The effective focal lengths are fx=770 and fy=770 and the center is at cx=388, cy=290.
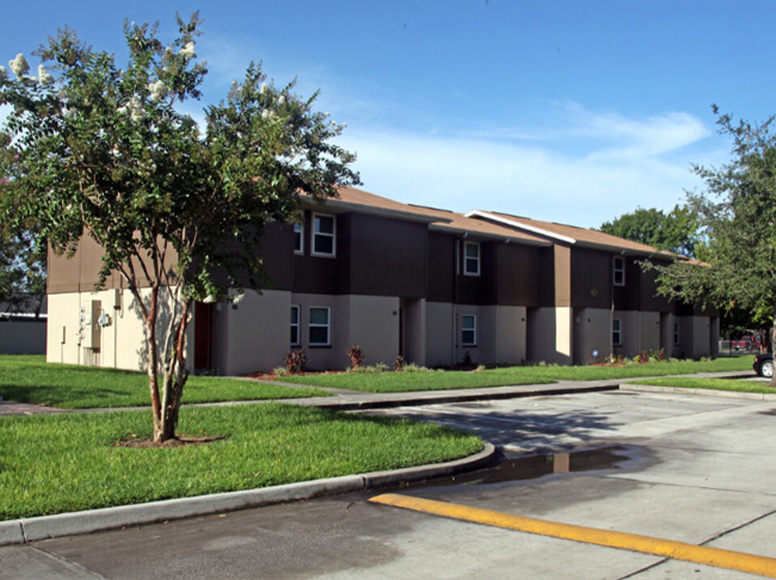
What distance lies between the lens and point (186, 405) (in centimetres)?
1457

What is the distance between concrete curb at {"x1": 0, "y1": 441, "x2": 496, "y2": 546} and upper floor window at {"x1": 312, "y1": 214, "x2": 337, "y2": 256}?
16.2 metres

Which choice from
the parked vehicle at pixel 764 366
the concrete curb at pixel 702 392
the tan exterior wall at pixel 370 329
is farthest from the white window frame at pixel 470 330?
the parked vehicle at pixel 764 366

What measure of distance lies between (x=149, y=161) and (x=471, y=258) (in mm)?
22862

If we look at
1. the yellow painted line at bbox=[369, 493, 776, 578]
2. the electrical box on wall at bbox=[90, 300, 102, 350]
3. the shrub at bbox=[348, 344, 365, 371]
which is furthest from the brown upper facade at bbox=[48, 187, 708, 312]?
the yellow painted line at bbox=[369, 493, 776, 578]

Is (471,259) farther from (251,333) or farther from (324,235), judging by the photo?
(251,333)

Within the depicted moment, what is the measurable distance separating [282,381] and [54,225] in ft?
38.2

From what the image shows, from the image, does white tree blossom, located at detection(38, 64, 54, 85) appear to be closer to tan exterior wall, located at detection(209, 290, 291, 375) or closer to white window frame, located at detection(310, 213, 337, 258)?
tan exterior wall, located at detection(209, 290, 291, 375)

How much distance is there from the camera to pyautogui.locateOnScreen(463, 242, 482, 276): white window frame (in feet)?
102

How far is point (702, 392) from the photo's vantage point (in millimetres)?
21125

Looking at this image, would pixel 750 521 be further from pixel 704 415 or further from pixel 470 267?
pixel 470 267

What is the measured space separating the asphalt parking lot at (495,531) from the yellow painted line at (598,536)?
0.11 metres

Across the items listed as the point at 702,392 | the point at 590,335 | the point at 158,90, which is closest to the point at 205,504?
the point at 158,90

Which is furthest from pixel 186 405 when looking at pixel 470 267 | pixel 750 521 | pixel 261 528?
pixel 470 267

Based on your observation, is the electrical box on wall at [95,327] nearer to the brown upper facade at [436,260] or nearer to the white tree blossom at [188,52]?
the brown upper facade at [436,260]
